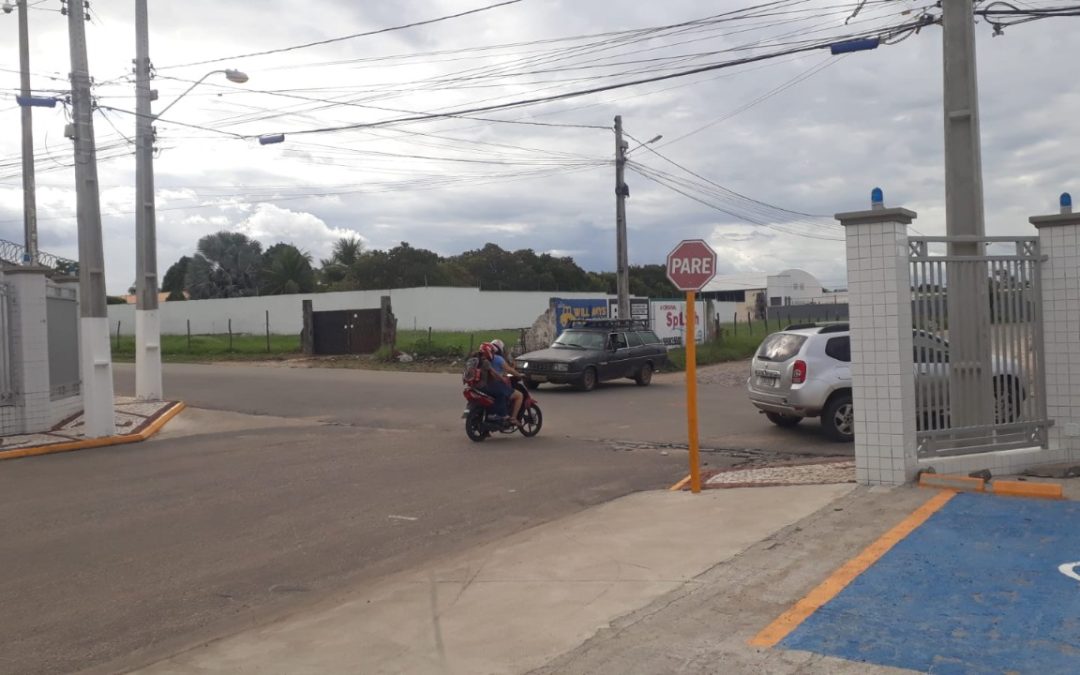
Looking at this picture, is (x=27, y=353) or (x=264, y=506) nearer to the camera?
(x=264, y=506)

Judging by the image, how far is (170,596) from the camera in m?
6.63

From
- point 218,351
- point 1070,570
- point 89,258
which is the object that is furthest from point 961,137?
point 218,351

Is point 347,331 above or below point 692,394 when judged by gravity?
above

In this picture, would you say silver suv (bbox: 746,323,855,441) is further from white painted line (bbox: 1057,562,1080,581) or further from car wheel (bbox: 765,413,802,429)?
white painted line (bbox: 1057,562,1080,581)

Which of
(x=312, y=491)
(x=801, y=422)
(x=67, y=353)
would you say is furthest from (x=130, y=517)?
(x=801, y=422)

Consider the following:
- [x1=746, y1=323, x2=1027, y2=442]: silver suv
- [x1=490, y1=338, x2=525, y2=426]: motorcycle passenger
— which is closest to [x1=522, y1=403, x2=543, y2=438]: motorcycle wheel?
[x1=490, y1=338, x2=525, y2=426]: motorcycle passenger

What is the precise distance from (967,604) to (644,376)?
1913cm

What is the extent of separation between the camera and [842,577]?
6031 millimetres

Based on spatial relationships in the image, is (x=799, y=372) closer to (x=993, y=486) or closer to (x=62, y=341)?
(x=993, y=486)

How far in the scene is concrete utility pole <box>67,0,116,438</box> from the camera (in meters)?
15.1

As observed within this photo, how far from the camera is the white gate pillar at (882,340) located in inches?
330

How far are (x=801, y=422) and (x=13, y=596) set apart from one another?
1241cm

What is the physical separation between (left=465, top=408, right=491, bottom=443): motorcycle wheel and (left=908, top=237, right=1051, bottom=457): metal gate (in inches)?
276

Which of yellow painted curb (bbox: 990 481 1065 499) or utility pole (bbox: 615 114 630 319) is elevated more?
utility pole (bbox: 615 114 630 319)
